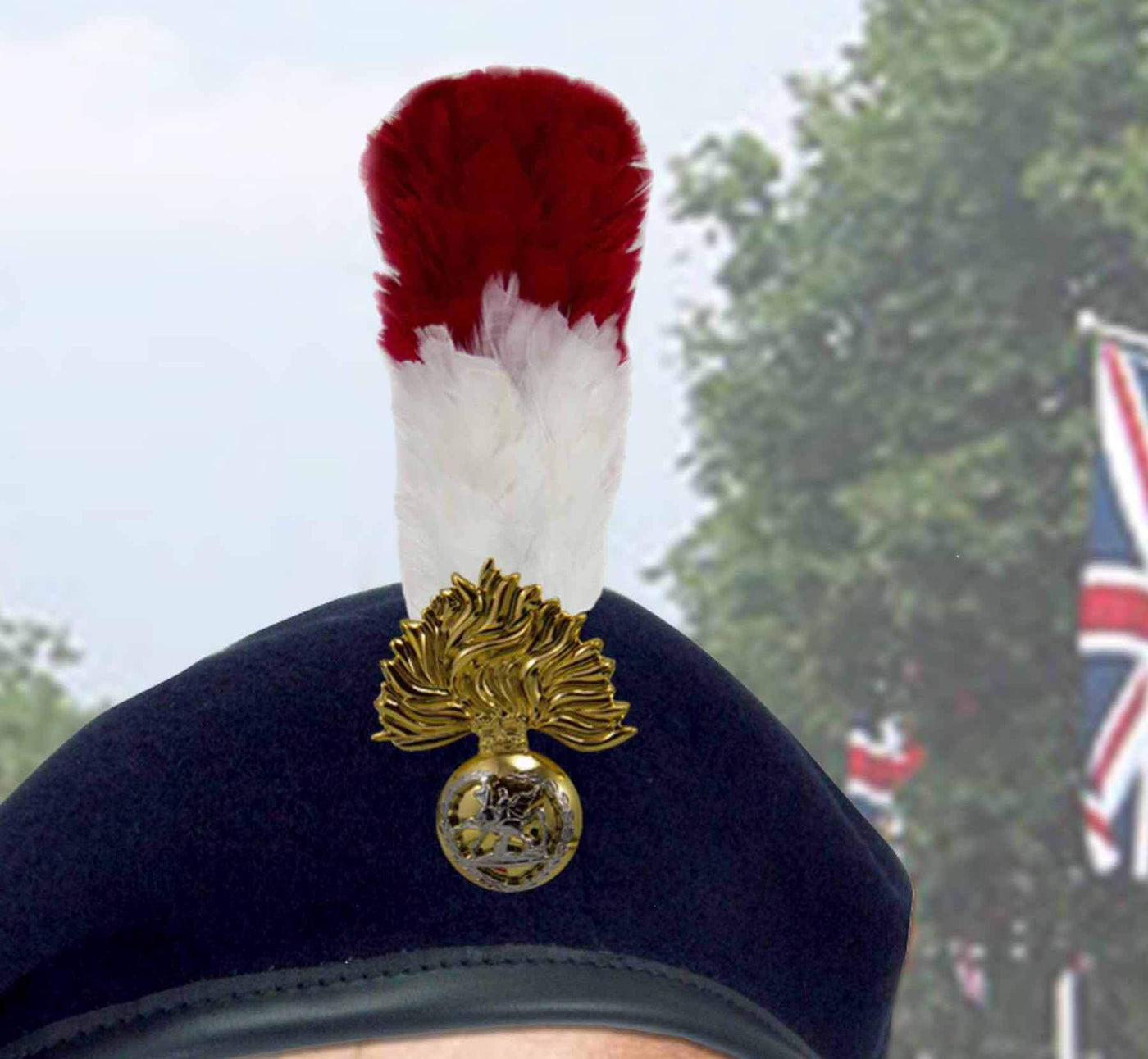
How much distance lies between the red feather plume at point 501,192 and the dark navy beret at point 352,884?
0.30 meters

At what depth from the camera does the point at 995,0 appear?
60.3ft

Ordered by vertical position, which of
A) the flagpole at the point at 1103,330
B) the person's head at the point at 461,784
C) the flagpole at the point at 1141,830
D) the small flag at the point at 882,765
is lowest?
the person's head at the point at 461,784

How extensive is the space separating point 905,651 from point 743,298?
163 inches

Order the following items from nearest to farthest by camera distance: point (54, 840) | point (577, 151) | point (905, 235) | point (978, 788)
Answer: point (577, 151) → point (54, 840) → point (978, 788) → point (905, 235)

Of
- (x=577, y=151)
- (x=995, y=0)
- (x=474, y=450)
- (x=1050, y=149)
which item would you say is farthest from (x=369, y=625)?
(x=995, y=0)

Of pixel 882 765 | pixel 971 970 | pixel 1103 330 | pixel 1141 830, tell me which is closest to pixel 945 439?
pixel 882 765

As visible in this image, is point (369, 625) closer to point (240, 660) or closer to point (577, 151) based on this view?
point (240, 660)

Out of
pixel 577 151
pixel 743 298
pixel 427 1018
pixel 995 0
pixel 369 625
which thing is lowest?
pixel 427 1018

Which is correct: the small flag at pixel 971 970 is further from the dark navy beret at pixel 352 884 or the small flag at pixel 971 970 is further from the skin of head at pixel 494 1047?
the skin of head at pixel 494 1047

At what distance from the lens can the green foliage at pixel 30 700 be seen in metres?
21.2

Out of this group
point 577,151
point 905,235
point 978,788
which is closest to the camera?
point 577,151

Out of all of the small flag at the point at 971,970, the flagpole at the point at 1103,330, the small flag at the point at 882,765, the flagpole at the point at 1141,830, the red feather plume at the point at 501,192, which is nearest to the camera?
the red feather plume at the point at 501,192

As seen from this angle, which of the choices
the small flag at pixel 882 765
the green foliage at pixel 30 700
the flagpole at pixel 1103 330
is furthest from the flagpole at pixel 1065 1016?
the green foliage at pixel 30 700

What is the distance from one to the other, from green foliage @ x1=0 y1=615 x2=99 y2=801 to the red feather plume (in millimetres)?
20526
